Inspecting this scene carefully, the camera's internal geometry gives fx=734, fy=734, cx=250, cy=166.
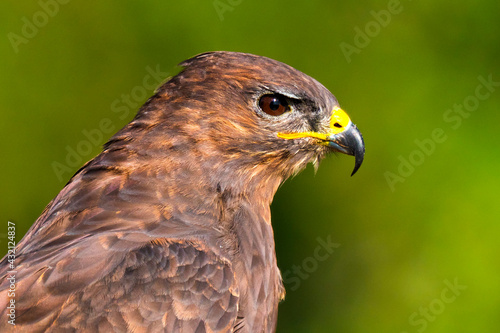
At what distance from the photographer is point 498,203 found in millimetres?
5500

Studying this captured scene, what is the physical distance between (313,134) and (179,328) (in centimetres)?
116

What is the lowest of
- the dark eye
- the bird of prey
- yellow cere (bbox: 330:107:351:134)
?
the bird of prey

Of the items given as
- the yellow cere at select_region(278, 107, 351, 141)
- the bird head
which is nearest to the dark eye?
the bird head

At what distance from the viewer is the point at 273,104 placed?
10.9ft

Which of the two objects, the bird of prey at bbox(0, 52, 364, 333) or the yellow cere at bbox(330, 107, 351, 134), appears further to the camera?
the yellow cere at bbox(330, 107, 351, 134)

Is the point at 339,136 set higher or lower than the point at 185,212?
higher

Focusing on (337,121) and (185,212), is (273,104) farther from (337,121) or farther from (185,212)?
(185,212)

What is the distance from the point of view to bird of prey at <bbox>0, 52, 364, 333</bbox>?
8.80 feet

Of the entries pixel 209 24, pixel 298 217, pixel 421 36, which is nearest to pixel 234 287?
pixel 298 217

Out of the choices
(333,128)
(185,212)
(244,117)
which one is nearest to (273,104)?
(244,117)

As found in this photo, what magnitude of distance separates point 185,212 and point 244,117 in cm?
53

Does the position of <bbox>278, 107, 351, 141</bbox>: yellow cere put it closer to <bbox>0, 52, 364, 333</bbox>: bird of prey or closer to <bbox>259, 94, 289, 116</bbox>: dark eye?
<bbox>0, 52, 364, 333</bbox>: bird of prey

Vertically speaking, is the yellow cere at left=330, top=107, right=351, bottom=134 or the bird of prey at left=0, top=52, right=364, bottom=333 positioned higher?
the yellow cere at left=330, top=107, right=351, bottom=134

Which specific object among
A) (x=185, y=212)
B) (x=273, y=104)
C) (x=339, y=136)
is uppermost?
(x=273, y=104)
